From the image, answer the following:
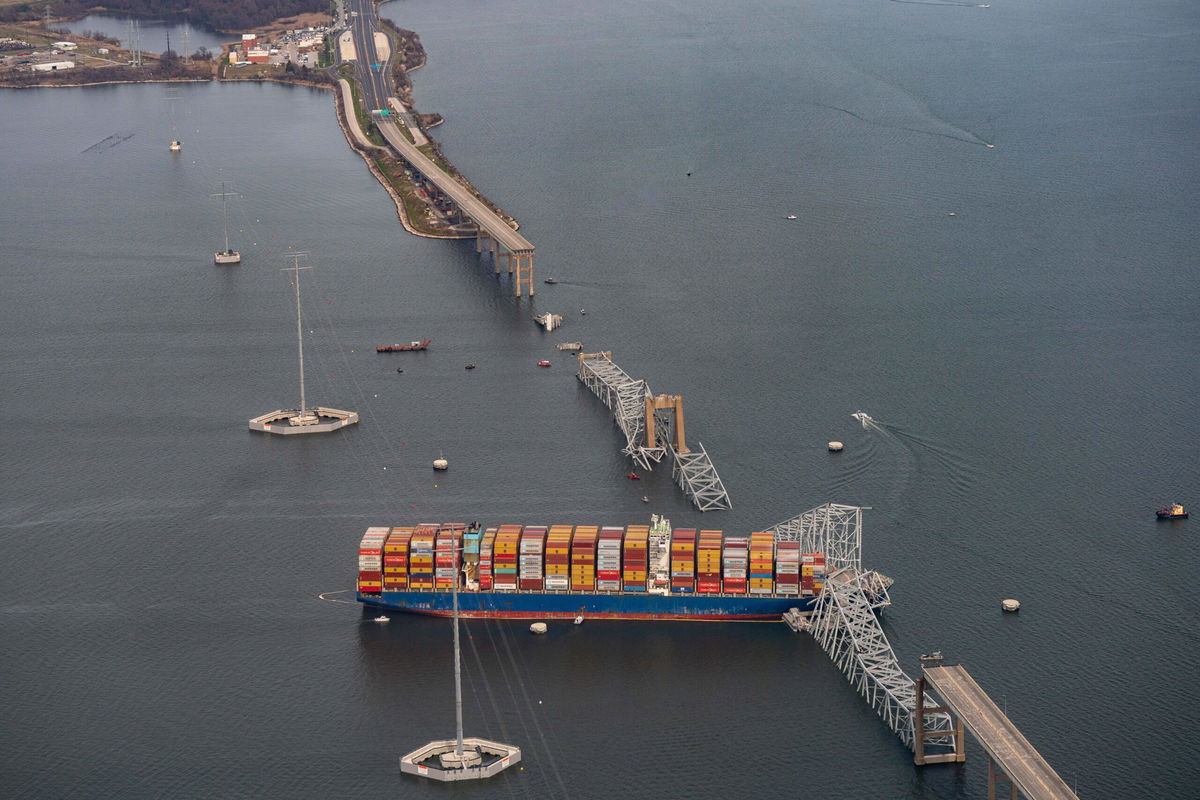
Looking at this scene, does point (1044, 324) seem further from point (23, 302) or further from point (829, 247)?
point (23, 302)

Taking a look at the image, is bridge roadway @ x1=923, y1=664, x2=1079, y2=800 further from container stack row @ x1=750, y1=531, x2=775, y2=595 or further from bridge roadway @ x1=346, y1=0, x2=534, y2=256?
bridge roadway @ x1=346, y1=0, x2=534, y2=256

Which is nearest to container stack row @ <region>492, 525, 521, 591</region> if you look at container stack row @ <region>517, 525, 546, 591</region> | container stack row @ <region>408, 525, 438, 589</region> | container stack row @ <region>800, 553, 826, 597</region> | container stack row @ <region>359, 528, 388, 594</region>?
container stack row @ <region>517, 525, 546, 591</region>

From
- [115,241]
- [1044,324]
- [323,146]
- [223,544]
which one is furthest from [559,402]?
[323,146]

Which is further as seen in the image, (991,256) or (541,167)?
(541,167)

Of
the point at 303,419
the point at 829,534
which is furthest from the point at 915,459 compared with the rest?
the point at 303,419

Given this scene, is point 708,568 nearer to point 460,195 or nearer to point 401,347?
point 401,347

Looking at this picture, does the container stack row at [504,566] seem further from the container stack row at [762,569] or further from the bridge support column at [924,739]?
the bridge support column at [924,739]
